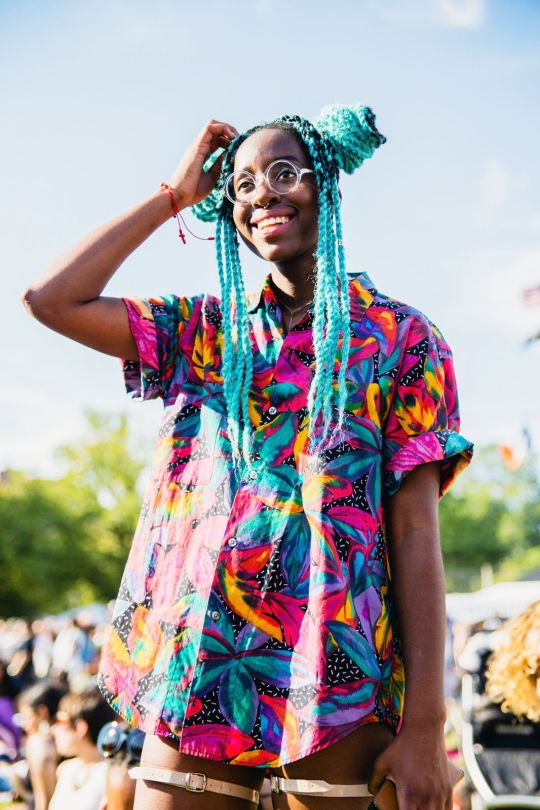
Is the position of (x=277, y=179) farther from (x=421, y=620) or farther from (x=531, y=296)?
(x=531, y=296)

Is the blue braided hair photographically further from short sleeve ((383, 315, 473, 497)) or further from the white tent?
the white tent

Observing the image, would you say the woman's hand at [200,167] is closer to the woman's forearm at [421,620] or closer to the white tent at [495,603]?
the woman's forearm at [421,620]

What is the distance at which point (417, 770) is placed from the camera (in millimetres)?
1678

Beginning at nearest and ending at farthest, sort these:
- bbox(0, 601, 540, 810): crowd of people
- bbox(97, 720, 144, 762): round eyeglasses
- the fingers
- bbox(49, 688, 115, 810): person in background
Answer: the fingers < bbox(97, 720, 144, 762): round eyeglasses < bbox(0, 601, 540, 810): crowd of people < bbox(49, 688, 115, 810): person in background

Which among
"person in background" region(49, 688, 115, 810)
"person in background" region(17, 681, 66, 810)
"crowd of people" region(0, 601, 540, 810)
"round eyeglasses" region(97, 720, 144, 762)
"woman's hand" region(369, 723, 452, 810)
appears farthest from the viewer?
"person in background" region(17, 681, 66, 810)

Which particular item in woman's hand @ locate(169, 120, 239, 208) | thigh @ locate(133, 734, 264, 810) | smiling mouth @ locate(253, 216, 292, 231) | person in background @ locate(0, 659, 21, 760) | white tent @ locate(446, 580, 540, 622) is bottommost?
person in background @ locate(0, 659, 21, 760)

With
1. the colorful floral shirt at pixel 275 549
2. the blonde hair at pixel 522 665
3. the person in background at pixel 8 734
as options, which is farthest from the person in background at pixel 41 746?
the colorful floral shirt at pixel 275 549

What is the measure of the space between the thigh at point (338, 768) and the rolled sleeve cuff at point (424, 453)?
20.4 inches

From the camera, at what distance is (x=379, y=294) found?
2119mm

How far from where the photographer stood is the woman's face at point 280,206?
2.07m

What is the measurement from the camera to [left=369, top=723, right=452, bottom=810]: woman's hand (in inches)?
65.5

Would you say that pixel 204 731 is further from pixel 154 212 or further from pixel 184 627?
pixel 154 212

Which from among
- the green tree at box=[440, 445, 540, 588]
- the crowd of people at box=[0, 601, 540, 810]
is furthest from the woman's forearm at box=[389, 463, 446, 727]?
the green tree at box=[440, 445, 540, 588]

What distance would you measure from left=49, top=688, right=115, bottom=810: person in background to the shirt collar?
271 centimetres
